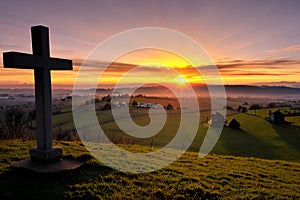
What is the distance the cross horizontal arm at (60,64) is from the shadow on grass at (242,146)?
18756 millimetres

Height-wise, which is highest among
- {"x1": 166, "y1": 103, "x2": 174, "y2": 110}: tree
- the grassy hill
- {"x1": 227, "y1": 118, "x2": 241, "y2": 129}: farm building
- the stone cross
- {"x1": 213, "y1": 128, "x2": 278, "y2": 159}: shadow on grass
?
the stone cross

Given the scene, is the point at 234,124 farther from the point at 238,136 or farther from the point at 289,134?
the point at 289,134

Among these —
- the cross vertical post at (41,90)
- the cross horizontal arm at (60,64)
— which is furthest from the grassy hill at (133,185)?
the cross horizontal arm at (60,64)

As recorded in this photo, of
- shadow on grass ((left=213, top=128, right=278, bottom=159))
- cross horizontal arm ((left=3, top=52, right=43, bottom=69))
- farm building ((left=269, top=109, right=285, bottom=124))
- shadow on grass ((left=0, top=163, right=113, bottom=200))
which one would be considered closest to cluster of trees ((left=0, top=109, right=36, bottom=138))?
shadow on grass ((left=0, top=163, right=113, bottom=200))

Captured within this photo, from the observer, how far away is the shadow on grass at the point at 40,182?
4.99 meters

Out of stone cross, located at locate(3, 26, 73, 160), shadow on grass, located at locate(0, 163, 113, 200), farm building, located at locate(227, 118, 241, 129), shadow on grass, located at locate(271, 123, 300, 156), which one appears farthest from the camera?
farm building, located at locate(227, 118, 241, 129)

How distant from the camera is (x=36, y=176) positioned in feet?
18.9

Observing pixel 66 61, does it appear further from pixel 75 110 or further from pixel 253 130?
pixel 253 130

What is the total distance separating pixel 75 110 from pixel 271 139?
89.7 ft

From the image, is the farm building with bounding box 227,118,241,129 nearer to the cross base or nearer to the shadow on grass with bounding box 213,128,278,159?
the shadow on grass with bounding box 213,128,278,159

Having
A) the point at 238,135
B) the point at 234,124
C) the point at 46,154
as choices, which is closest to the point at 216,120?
the point at 234,124

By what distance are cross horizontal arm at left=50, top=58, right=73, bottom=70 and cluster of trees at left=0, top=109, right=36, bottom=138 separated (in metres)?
8.87

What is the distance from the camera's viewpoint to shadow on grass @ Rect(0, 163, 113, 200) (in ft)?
16.4

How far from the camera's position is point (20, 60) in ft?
19.5
